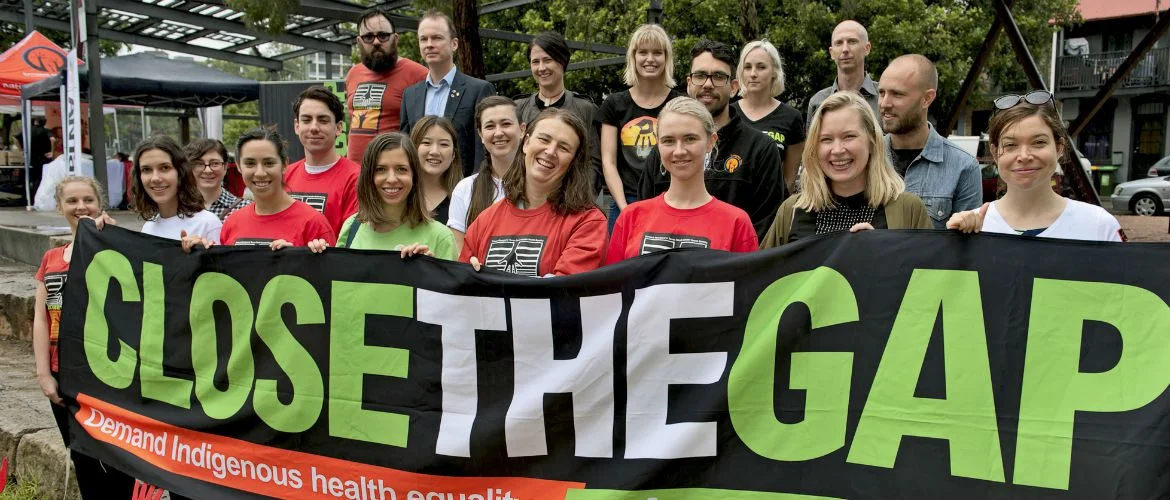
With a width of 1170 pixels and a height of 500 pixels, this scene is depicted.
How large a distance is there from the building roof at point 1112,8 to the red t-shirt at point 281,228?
32667 millimetres

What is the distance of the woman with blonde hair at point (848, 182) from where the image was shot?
3.10 metres

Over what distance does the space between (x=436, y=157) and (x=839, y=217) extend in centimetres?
200

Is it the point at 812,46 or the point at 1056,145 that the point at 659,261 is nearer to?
the point at 1056,145

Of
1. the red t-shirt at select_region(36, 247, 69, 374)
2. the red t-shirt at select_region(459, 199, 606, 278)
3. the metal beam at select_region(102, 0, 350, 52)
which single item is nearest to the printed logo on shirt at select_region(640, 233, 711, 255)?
the red t-shirt at select_region(459, 199, 606, 278)

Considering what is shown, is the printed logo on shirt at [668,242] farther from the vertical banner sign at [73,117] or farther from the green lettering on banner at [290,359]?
the vertical banner sign at [73,117]

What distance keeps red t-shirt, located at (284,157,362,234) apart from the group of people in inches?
0.4

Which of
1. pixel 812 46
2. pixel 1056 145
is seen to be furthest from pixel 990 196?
pixel 1056 145

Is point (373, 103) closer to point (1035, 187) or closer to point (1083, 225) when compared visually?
point (1035, 187)

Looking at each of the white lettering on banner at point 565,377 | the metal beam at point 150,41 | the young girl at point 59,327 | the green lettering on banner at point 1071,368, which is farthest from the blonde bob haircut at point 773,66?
the metal beam at point 150,41

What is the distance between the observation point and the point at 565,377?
10.0ft

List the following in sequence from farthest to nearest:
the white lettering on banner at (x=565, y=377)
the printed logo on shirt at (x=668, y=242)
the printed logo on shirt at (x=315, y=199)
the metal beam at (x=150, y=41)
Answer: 1. the metal beam at (x=150, y=41)
2. the printed logo on shirt at (x=315, y=199)
3. the printed logo on shirt at (x=668, y=242)
4. the white lettering on banner at (x=565, y=377)

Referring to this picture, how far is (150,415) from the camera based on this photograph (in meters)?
3.82

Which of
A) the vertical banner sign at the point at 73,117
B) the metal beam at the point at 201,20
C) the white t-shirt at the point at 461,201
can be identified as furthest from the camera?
the metal beam at the point at 201,20

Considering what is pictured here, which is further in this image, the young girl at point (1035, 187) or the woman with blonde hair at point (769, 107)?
the woman with blonde hair at point (769, 107)
